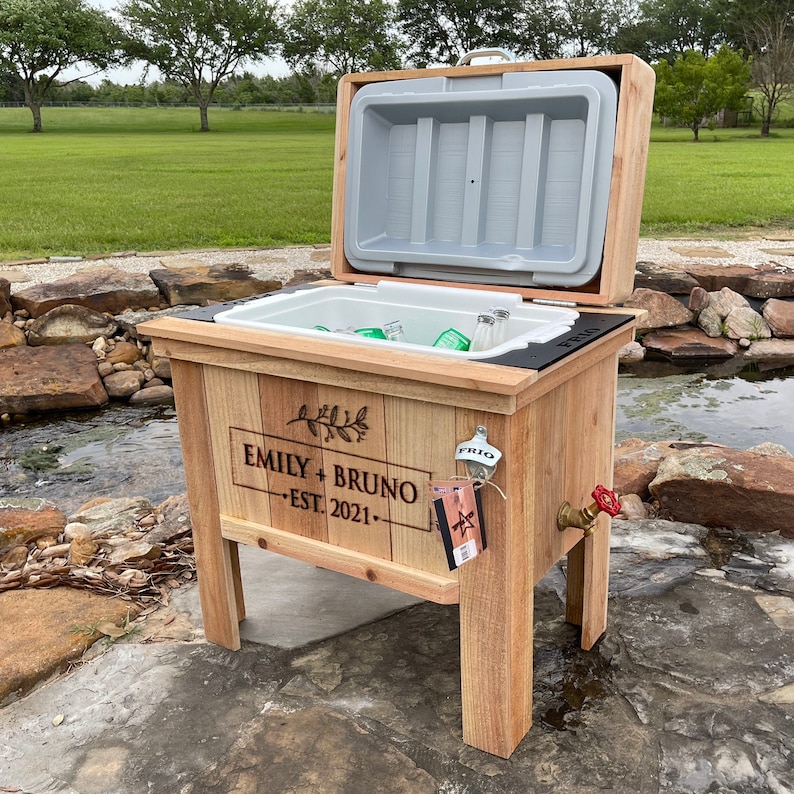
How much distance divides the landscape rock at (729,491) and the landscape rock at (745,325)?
328cm

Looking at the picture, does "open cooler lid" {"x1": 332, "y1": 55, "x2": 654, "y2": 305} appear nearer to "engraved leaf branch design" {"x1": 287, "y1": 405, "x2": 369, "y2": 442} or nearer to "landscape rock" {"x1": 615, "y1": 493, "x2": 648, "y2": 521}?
"engraved leaf branch design" {"x1": 287, "y1": 405, "x2": 369, "y2": 442}

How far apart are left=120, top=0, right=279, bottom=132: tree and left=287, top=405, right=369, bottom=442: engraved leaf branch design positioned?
3604 cm

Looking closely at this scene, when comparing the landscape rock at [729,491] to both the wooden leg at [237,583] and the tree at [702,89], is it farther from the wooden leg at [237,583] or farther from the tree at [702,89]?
the tree at [702,89]

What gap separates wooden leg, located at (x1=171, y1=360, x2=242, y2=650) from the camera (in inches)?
73.4

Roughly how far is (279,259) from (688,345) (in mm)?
3355

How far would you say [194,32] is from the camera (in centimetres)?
3484

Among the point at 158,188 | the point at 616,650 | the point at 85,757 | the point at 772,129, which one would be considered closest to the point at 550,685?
the point at 616,650

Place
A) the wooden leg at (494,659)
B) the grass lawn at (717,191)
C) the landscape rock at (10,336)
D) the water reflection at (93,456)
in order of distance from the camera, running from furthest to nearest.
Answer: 1. the grass lawn at (717,191)
2. the landscape rock at (10,336)
3. the water reflection at (93,456)
4. the wooden leg at (494,659)

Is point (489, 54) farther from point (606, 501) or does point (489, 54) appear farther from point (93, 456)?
point (93, 456)

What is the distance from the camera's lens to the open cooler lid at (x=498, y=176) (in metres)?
1.79

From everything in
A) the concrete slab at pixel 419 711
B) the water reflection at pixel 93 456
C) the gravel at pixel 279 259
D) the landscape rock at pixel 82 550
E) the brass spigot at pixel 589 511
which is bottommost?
the water reflection at pixel 93 456

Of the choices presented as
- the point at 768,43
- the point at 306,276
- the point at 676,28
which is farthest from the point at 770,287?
the point at 676,28

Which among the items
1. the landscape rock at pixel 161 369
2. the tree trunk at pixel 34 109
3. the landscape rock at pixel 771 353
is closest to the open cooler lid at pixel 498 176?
the landscape rock at pixel 161 369

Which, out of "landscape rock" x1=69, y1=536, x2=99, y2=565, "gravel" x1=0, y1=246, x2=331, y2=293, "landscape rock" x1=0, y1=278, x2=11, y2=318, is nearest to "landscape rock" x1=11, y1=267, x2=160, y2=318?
"landscape rock" x1=0, y1=278, x2=11, y2=318
